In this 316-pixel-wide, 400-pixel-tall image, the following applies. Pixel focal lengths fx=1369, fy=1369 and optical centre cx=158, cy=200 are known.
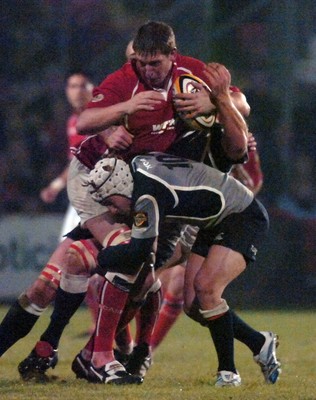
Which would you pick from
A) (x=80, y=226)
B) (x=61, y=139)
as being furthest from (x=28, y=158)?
(x=80, y=226)

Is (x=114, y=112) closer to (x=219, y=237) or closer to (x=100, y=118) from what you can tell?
(x=100, y=118)

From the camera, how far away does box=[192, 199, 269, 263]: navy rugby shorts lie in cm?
762

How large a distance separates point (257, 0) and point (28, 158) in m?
3.10

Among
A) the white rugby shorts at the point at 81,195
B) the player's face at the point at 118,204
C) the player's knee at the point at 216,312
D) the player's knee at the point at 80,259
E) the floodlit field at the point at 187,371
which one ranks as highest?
the player's face at the point at 118,204

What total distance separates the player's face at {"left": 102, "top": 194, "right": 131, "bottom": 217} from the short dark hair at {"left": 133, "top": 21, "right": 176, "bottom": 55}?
816 millimetres

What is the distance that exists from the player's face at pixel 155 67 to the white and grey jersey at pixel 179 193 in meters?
0.41

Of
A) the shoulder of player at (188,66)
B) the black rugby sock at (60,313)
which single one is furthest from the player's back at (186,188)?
the black rugby sock at (60,313)

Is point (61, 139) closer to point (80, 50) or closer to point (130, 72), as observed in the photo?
point (80, 50)

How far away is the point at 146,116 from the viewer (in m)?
7.54

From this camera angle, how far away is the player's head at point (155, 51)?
7.28 m

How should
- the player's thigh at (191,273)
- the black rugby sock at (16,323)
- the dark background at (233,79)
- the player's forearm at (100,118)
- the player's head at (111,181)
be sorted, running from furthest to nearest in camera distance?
the dark background at (233,79), the black rugby sock at (16,323), the player's thigh at (191,273), the player's head at (111,181), the player's forearm at (100,118)

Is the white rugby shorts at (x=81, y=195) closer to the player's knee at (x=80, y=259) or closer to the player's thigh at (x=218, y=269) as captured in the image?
the player's knee at (x=80, y=259)

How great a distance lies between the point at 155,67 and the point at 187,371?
234cm

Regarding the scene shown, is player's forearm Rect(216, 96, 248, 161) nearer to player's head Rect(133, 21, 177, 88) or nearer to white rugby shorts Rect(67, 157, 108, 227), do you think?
player's head Rect(133, 21, 177, 88)
